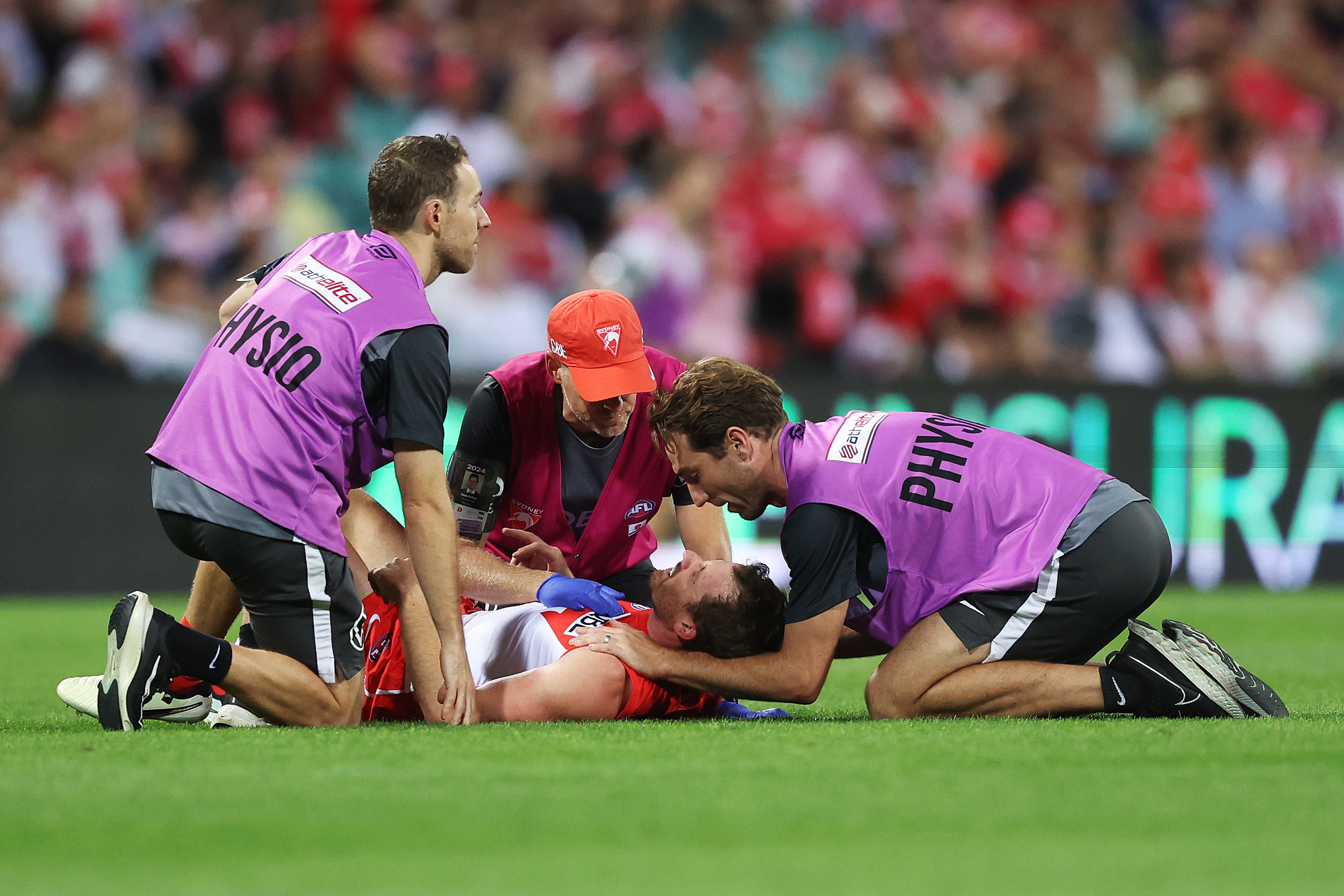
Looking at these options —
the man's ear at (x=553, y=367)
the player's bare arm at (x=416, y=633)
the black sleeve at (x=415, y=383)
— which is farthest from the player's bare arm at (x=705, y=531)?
the black sleeve at (x=415, y=383)

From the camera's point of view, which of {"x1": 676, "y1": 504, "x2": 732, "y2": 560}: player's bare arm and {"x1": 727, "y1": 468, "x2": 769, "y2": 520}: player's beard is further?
{"x1": 676, "y1": 504, "x2": 732, "y2": 560}: player's bare arm

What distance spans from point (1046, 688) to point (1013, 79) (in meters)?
9.67

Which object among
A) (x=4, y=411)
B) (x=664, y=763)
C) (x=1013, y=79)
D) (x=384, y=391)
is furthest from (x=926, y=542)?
(x=1013, y=79)

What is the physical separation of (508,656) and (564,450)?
3.04 ft

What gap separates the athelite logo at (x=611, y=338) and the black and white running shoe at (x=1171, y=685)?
1828 mm

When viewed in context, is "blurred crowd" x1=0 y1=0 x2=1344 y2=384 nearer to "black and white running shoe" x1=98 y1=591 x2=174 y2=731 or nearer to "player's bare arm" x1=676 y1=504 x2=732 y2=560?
"player's bare arm" x1=676 y1=504 x2=732 y2=560

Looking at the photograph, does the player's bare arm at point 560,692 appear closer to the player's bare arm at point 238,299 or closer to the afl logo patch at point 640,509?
the afl logo patch at point 640,509

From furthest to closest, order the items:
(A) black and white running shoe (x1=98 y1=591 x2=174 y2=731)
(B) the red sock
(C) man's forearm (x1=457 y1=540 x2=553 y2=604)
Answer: (C) man's forearm (x1=457 y1=540 x2=553 y2=604), (B) the red sock, (A) black and white running shoe (x1=98 y1=591 x2=174 y2=731)

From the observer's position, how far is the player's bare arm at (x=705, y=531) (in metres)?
5.61

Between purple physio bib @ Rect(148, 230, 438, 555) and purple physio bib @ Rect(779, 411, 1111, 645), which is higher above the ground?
purple physio bib @ Rect(148, 230, 438, 555)

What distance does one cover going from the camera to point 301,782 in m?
3.48

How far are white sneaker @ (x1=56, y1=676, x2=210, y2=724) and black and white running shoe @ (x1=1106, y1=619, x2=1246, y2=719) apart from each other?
2782 mm

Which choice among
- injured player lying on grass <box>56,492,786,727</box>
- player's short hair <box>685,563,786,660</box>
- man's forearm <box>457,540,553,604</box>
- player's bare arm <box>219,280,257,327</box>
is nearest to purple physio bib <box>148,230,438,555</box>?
injured player lying on grass <box>56,492,786,727</box>

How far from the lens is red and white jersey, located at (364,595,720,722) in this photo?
477 centimetres
